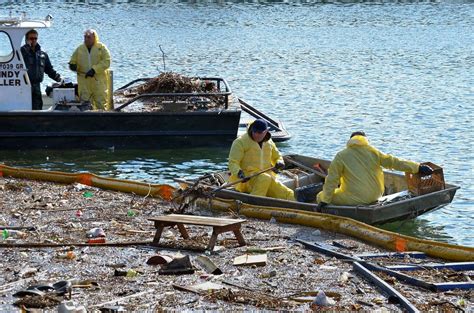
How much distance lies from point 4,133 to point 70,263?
10.4 m

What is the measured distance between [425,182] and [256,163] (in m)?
2.38

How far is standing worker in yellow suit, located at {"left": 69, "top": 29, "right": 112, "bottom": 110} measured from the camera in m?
21.6

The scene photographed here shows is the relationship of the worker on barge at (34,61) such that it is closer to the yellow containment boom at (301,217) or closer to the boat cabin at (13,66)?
the boat cabin at (13,66)

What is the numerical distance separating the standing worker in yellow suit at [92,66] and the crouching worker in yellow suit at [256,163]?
6690 mm

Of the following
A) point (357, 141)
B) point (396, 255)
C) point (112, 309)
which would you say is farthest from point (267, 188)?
point (112, 309)

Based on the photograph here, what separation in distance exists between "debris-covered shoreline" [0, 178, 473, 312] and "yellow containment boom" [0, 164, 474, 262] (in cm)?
14

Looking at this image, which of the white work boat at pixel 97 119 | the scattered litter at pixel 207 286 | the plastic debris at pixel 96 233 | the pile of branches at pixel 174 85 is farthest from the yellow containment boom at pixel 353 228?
the pile of branches at pixel 174 85

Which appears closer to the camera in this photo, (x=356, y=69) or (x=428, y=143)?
(x=428, y=143)

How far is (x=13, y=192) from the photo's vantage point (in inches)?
649

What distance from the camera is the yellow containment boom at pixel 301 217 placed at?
492 inches

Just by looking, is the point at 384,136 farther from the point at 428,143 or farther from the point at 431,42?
the point at 431,42

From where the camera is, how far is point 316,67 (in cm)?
3769

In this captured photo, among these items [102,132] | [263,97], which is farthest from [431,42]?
[102,132]

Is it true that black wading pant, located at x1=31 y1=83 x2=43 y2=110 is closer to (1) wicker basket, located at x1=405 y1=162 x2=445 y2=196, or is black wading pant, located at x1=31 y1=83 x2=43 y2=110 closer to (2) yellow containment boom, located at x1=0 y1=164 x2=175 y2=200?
(2) yellow containment boom, located at x1=0 y1=164 x2=175 y2=200
